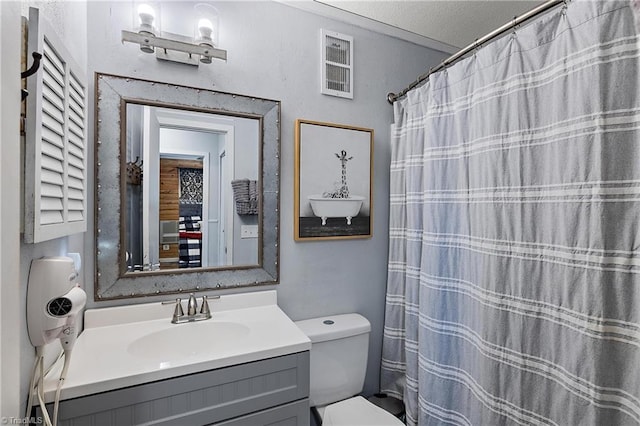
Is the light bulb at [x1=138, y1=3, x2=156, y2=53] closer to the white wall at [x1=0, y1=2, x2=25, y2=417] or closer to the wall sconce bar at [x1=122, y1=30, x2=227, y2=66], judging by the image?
the wall sconce bar at [x1=122, y1=30, x2=227, y2=66]

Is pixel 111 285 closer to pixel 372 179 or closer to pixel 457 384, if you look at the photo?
pixel 372 179

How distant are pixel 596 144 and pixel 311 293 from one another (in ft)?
4.37

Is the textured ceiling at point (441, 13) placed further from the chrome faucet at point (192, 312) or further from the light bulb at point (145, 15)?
the chrome faucet at point (192, 312)

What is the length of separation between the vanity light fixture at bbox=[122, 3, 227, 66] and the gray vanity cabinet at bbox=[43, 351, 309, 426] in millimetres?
1278

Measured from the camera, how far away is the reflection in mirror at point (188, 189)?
1322 mm

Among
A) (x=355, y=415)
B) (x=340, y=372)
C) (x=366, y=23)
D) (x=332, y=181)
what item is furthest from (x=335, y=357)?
(x=366, y=23)

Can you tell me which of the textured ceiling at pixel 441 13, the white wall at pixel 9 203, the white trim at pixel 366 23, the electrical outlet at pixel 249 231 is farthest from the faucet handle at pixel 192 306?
the textured ceiling at pixel 441 13

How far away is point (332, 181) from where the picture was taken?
171 centimetres

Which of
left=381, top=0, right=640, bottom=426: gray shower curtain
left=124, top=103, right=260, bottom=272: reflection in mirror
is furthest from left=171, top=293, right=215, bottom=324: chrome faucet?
left=381, top=0, right=640, bottom=426: gray shower curtain

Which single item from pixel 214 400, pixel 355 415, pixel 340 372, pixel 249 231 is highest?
pixel 249 231

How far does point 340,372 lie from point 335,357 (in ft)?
0.28

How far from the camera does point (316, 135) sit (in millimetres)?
1654

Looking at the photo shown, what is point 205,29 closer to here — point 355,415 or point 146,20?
point 146,20

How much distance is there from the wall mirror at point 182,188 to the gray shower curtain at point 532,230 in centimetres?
81
